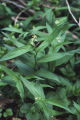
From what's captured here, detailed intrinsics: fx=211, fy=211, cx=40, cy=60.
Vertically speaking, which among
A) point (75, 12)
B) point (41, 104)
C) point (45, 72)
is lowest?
point (41, 104)

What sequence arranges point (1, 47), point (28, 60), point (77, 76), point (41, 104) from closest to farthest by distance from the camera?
point (41, 104) < point (28, 60) < point (77, 76) < point (1, 47)

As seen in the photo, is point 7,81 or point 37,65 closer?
point 7,81

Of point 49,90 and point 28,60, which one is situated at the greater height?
point 28,60

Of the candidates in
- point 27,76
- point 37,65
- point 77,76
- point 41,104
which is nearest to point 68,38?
point 77,76

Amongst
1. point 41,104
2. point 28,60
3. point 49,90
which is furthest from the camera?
point 49,90

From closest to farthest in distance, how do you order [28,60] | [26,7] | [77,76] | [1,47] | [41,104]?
[41,104], [28,60], [77,76], [1,47], [26,7]

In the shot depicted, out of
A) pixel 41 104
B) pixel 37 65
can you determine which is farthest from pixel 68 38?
pixel 41 104

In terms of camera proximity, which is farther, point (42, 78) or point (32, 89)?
point (42, 78)

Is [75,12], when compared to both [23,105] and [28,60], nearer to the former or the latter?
[28,60]

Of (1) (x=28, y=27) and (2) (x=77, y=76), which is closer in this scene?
(2) (x=77, y=76)

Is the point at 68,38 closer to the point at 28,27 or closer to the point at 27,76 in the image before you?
the point at 28,27
